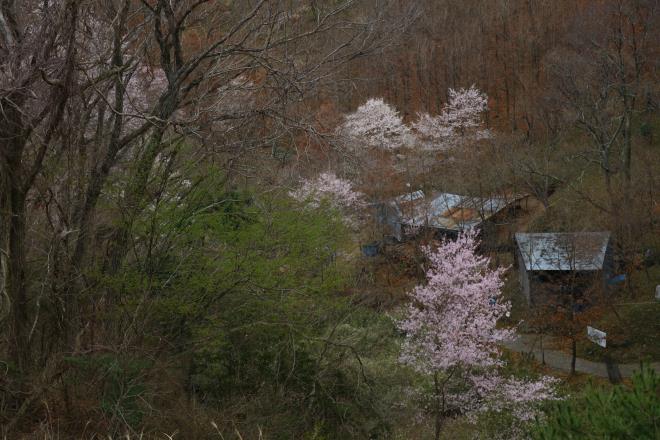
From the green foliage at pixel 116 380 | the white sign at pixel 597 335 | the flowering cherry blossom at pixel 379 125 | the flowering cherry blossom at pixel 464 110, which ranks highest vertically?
the flowering cherry blossom at pixel 464 110

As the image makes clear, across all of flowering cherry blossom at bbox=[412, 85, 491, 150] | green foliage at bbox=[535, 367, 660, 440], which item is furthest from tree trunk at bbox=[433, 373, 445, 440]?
flowering cherry blossom at bbox=[412, 85, 491, 150]

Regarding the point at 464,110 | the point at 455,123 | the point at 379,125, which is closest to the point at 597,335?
the point at 379,125

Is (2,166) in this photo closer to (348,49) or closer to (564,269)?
(348,49)

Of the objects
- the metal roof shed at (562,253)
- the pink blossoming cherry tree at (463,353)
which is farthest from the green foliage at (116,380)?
the metal roof shed at (562,253)

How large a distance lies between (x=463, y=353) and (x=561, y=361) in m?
6.34

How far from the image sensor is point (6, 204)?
4898mm

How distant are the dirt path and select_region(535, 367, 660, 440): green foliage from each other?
12013 mm

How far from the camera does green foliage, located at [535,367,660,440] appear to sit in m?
4.79

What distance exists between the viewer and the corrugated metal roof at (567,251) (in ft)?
63.6

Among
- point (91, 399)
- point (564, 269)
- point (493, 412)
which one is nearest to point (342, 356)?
point (91, 399)

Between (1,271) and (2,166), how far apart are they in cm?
77

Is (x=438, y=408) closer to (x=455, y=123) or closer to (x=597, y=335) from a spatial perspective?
(x=597, y=335)

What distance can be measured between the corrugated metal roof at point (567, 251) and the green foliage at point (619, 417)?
46.6ft

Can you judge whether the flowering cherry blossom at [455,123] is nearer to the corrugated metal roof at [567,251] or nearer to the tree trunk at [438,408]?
the corrugated metal roof at [567,251]
